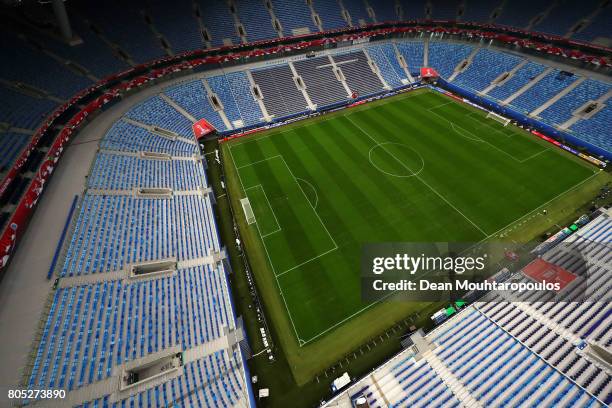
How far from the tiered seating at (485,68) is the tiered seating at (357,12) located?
22.5m

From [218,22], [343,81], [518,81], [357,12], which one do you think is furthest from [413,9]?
[218,22]

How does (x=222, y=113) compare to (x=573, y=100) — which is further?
(x=222, y=113)

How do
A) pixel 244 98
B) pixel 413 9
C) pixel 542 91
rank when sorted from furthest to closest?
pixel 413 9 → pixel 244 98 → pixel 542 91

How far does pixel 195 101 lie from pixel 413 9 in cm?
5040

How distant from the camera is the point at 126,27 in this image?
46.0m

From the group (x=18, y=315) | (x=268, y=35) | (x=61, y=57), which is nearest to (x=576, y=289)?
(x=18, y=315)

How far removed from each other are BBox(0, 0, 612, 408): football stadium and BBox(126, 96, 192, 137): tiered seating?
0.29m

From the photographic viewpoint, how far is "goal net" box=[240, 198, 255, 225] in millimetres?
30013

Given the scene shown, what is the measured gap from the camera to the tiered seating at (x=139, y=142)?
1347 inches

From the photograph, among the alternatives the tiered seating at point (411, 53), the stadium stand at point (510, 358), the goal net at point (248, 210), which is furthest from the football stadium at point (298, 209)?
the goal net at point (248, 210)

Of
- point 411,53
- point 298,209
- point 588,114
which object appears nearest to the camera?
point 298,209

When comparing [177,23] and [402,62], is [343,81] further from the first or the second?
[177,23]

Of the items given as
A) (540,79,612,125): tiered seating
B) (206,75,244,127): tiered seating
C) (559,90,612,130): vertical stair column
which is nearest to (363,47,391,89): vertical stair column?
(540,79,612,125): tiered seating

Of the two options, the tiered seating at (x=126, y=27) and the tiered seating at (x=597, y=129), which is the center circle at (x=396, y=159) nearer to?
the tiered seating at (x=597, y=129)
